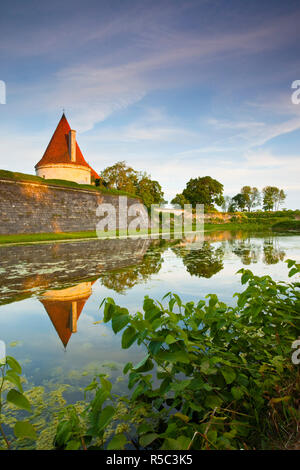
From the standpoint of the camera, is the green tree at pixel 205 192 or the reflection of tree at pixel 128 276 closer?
the reflection of tree at pixel 128 276

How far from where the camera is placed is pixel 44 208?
21.4m

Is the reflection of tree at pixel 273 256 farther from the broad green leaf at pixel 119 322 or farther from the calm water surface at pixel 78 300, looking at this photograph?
the broad green leaf at pixel 119 322

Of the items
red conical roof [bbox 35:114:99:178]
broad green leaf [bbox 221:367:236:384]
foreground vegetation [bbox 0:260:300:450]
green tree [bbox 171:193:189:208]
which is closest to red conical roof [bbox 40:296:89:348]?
foreground vegetation [bbox 0:260:300:450]

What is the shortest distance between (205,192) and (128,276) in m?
64.8

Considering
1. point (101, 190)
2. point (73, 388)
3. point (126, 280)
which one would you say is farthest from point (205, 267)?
point (101, 190)

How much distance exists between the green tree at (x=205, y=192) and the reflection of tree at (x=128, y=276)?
6133cm

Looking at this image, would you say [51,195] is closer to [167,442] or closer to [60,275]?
[60,275]

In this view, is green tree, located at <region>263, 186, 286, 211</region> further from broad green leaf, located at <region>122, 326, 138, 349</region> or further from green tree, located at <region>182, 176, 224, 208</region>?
broad green leaf, located at <region>122, 326, 138, 349</region>

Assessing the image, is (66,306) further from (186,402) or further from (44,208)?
(44,208)

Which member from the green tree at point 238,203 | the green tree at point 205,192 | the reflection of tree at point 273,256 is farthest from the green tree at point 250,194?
the reflection of tree at point 273,256

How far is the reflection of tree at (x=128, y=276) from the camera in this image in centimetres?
562

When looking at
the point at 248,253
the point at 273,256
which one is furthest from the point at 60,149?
the point at 273,256

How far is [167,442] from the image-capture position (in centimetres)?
115

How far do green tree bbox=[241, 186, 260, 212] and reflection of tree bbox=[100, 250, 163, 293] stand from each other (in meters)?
102
